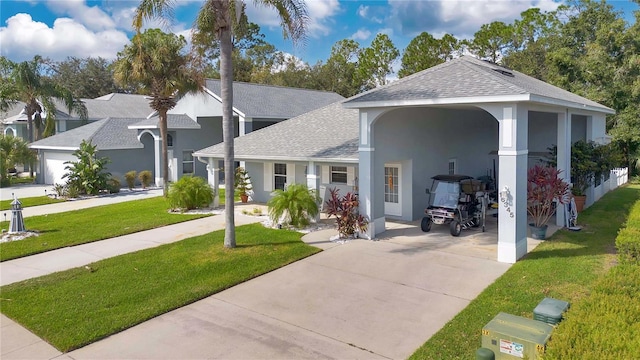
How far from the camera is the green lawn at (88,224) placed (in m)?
12.6

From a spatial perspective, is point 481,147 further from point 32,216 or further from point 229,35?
point 32,216

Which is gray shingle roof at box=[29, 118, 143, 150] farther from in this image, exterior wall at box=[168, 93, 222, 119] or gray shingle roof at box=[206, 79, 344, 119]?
gray shingle roof at box=[206, 79, 344, 119]

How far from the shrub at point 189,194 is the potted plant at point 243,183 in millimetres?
1850

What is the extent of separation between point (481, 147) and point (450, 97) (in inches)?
362

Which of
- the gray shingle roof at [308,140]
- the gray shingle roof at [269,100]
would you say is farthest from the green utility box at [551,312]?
the gray shingle roof at [269,100]

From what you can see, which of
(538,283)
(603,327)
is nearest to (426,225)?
(538,283)

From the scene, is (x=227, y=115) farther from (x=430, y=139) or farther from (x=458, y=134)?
(x=458, y=134)

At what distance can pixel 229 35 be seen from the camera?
11711mm

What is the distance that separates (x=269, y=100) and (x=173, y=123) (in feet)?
19.8

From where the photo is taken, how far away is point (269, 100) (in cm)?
2867

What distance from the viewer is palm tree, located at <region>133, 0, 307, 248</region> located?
11500mm

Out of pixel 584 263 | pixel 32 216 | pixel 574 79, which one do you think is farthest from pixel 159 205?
pixel 574 79

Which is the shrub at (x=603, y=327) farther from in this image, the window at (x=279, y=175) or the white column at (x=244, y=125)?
the white column at (x=244, y=125)

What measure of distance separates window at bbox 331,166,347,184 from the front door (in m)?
1.76
